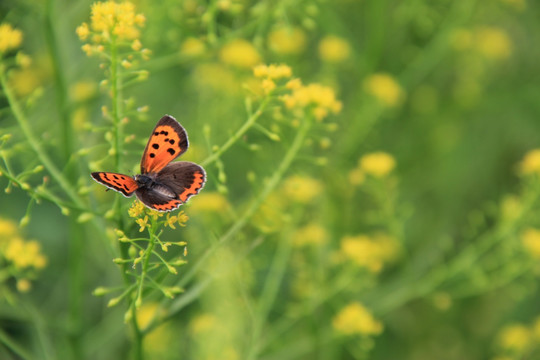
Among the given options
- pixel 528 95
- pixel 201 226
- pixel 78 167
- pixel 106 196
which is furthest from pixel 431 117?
pixel 78 167

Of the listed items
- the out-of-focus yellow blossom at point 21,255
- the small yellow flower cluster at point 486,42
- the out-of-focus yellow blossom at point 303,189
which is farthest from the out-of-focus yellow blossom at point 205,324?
the small yellow flower cluster at point 486,42

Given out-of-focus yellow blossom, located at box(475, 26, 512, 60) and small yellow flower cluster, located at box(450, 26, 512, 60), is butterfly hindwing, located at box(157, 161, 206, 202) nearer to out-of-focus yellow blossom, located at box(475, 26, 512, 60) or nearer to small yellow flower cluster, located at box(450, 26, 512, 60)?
small yellow flower cluster, located at box(450, 26, 512, 60)

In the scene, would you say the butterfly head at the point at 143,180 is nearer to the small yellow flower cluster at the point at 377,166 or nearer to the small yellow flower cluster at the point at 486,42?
the small yellow flower cluster at the point at 377,166

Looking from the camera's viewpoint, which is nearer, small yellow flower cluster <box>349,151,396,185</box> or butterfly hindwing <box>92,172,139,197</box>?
butterfly hindwing <box>92,172,139,197</box>

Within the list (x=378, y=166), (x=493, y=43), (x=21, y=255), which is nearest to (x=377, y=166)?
(x=378, y=166)

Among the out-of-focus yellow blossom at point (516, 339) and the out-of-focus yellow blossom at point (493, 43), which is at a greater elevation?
the out-of-focus yellow blossom at point (493, 43)

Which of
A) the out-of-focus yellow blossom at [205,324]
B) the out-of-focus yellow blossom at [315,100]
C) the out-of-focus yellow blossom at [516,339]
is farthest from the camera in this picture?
the out-of-focus yellow blossom at [516,339]

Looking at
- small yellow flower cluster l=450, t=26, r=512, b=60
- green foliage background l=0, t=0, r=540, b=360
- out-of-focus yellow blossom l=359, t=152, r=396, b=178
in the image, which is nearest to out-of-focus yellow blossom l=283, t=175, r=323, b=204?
green foliage background l=0, t=0, r=540, b=360
